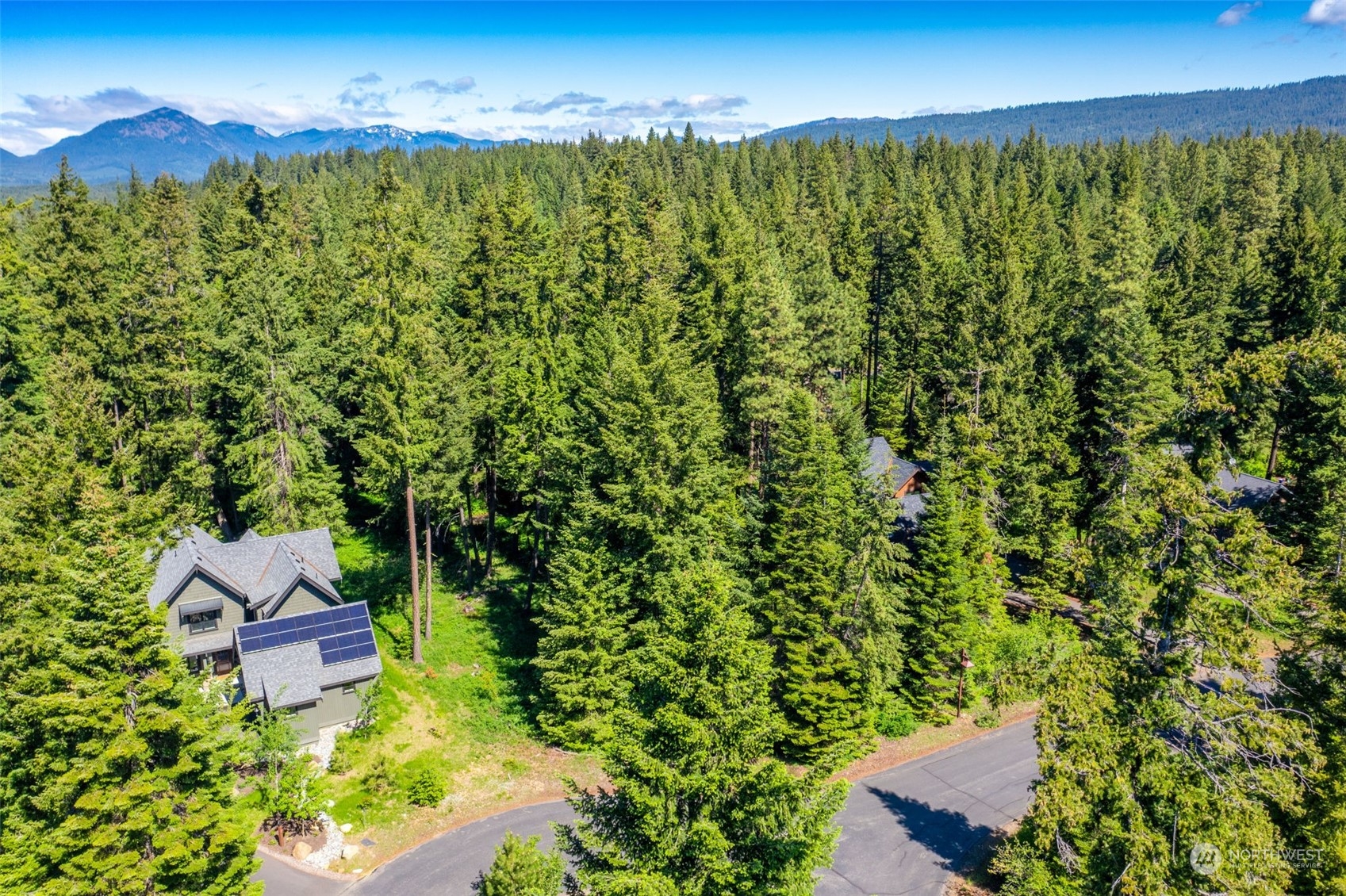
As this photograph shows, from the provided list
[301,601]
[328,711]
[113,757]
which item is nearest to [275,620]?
→ [301,601]

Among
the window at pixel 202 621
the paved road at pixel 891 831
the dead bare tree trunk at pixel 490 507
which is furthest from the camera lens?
the dead bare tree trunk at pixel 490 507

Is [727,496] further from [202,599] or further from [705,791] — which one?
[202,599]

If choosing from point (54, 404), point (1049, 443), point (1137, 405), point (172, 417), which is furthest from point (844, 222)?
point (54, 404)

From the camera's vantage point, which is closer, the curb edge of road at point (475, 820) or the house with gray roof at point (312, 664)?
the curb edge of road at point (475, 820)

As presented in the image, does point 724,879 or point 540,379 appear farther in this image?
point 540,379

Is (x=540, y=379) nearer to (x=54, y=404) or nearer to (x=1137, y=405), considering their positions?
(x=54, y=404)

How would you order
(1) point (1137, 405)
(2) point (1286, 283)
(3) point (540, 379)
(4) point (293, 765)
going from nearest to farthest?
(4) point (293, 765) → (1) point (1137, 405) → (3) point (540, 379) → (2) point (1286, 283)

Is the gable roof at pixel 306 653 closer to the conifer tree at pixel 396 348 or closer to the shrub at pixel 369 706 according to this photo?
the shrub at pixel 369 706

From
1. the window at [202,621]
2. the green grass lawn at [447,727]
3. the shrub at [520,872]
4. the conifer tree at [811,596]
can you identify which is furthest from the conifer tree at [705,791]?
the window at [202,621]
